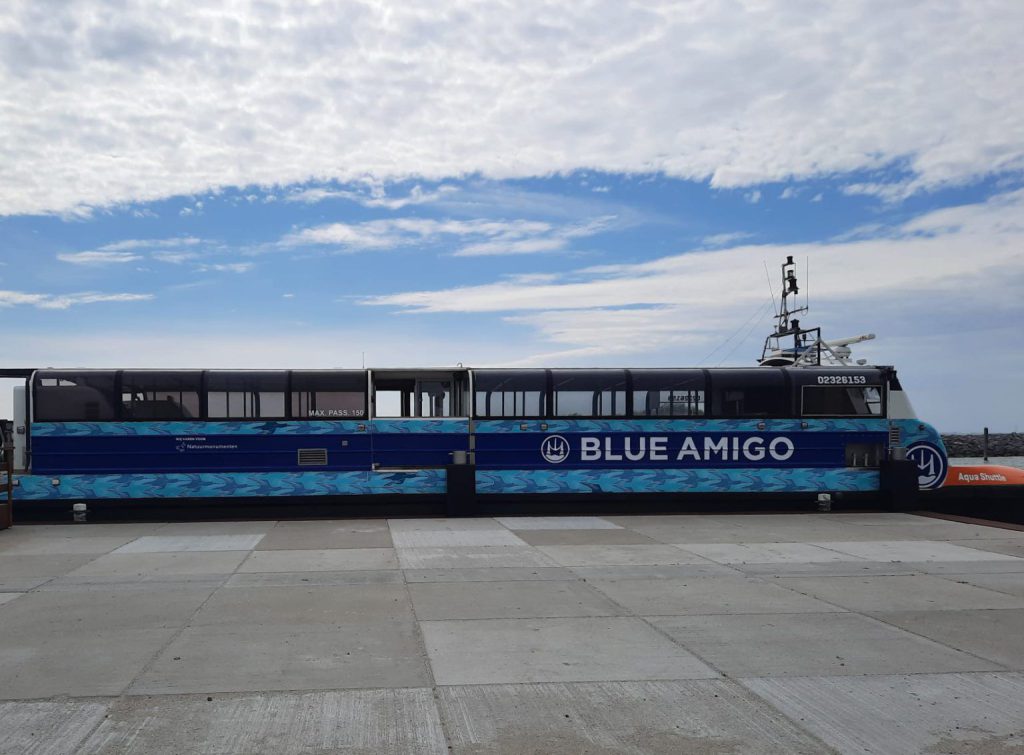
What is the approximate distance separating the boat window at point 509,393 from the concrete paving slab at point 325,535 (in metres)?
3.18

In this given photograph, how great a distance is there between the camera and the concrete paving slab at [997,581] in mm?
9586

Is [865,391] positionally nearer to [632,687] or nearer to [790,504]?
[790,504]

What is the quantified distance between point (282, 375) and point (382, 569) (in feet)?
24.9

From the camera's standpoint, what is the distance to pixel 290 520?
16906 millimetres

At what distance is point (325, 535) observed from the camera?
14.4m

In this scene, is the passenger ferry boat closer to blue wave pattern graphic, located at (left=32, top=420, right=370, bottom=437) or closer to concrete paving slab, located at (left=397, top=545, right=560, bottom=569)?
blue wave pattern graphic, located at (left=32, top=420, right=370, bottom=437)

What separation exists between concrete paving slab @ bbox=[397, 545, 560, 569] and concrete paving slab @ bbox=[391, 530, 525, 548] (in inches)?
18.2

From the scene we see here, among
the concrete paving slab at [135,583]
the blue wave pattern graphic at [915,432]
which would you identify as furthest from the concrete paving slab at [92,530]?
the blue wave pattern graphic at [915,432]

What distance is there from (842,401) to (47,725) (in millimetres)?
16562

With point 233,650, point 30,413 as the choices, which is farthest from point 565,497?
point 233,650

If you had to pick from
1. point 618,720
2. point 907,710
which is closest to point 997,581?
point 907,710

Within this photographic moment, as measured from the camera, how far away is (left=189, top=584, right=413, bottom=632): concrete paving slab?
8094mm

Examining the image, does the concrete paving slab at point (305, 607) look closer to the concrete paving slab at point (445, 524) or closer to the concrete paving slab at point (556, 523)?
the concrete paving slab at point (445, 524)

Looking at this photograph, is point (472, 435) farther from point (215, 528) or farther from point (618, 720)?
point (618, 720)
